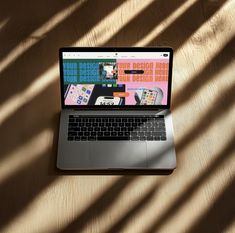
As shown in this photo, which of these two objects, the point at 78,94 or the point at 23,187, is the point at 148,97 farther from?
the point at 23,187

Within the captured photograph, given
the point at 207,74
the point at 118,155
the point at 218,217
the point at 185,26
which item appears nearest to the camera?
the point at 218,217

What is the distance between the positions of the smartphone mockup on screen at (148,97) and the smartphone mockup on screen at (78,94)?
0.15 meters

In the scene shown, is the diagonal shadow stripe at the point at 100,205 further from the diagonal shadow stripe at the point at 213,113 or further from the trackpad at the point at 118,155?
the diagonal shadow stripe at the point at 213,113

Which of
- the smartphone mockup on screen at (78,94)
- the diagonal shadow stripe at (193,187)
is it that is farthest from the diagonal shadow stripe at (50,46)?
the diagonal shadow stripe at (193,187)

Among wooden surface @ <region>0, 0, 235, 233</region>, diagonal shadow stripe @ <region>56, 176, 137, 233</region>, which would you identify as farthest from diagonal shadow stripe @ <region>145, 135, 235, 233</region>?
diagonal shadow stripe @ <region>56, 176, 137, 233</region>

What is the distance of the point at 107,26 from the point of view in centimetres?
188

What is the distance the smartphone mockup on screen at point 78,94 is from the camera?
1.59 m

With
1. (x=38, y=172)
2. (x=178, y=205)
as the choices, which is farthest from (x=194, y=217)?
(x=38, y=172)

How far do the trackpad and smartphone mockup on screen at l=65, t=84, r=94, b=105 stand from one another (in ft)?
0.47

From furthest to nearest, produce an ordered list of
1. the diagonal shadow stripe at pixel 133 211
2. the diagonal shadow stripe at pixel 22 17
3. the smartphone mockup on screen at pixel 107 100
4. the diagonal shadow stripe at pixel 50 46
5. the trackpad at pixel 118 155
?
the diagonal shadow stripe at pixel 22 17, the diagonal shadow stripe at pixel 50 46, the smartphone mockup on screen at pixel 107 100, the trackpad at pixel 118 155, the diagonal shadow stripe at pixel 133 211

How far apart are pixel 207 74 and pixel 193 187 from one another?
426 mm

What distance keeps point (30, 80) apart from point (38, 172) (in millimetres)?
347

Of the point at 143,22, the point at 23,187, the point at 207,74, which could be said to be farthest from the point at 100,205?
the point at 143,22

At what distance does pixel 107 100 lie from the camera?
1606mm
